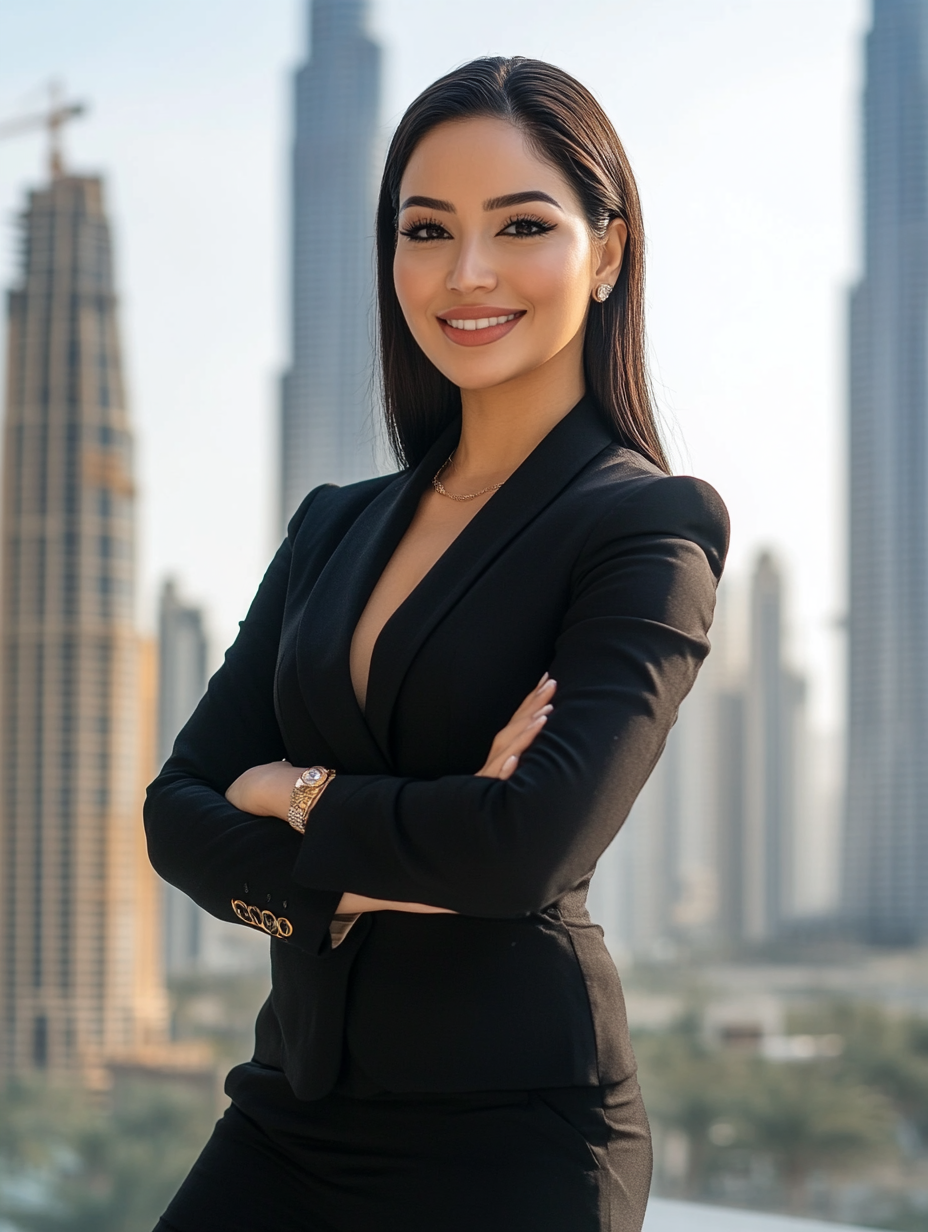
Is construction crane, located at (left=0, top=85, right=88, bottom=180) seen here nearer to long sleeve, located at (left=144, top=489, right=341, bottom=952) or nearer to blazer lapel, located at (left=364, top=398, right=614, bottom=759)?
long sleeve, located at (left=144, top=489, right=341, bottom=952)

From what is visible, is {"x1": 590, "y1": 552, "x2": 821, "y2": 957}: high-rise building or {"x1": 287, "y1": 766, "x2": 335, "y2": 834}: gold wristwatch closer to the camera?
{"x1": 287, "y1": 766, "x2": 335, "y2": 834}: gold wristwatch

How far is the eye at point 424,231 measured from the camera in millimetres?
1254

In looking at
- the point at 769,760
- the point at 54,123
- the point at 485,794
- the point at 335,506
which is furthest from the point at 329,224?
the point at 485,794

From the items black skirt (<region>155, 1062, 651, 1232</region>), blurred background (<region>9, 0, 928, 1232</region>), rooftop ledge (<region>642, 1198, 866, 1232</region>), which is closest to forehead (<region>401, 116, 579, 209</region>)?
black skirt (<region>155, 1062, 651, 1232</region>)

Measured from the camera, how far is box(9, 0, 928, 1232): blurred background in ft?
91.9

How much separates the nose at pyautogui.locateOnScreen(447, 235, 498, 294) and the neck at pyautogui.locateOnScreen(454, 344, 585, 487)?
94 mm

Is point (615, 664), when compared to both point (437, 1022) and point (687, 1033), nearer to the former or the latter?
point (437, 1022)

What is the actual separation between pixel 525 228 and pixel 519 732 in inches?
16.1

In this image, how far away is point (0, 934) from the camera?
2911 cm

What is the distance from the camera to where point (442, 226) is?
1250mm

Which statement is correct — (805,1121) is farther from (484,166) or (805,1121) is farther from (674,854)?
(484,166)

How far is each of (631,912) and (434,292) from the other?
31897 mm

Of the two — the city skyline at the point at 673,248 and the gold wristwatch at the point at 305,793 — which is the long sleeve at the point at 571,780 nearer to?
the gold wristwatch at the point at 305,793

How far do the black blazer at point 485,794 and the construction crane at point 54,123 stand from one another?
32.6m
